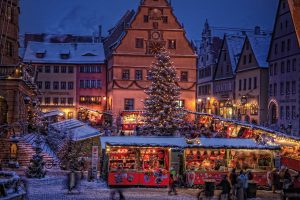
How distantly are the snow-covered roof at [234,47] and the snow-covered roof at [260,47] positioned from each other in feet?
17.7

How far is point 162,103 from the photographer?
46594mm

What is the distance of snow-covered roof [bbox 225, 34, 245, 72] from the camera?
7444 cm

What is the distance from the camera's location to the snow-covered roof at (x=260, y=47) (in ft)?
218

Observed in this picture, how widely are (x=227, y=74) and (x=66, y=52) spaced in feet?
71.3

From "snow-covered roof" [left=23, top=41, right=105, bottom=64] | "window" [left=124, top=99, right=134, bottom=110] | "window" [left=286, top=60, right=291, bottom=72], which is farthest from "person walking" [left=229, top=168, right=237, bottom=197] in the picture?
"snow-covered roof" [left=23, top=41, right=105, bottom=64]

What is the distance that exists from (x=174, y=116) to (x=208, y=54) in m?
38.1

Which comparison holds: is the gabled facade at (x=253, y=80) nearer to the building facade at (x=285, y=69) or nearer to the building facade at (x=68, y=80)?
the building facade at (x=285, y=69)

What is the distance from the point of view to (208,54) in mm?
83312

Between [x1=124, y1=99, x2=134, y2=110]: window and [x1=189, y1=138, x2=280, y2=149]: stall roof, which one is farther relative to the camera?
[x1=124, y1=99, x2=134, y2=110]: window

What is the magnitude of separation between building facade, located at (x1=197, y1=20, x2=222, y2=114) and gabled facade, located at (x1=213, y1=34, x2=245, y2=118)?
2200 millimetres

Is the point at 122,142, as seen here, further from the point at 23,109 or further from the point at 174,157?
the point at 23,109

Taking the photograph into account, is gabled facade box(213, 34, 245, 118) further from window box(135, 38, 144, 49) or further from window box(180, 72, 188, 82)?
window box(135, 38, 144, 49)

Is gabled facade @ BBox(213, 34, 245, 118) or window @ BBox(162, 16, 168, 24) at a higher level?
window @ BBox(162, 16, 168, 24)

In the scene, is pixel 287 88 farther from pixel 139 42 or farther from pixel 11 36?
pixel 11 36
